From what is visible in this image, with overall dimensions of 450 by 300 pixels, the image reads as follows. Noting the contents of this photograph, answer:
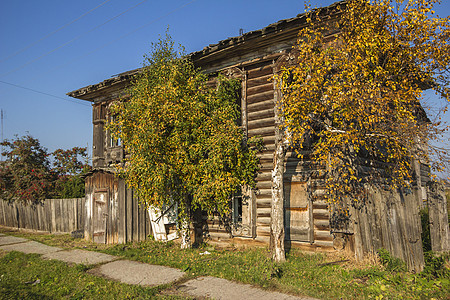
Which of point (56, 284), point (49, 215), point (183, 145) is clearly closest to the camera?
point (56, 284)

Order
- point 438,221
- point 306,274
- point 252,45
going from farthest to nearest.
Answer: point 252,45 → point 438,221 → point 306,274

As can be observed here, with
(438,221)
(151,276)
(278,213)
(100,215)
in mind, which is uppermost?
(278,213)

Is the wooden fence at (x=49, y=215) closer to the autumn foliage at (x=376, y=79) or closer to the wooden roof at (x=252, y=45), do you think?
the wooden roof at (x=252, y=45)

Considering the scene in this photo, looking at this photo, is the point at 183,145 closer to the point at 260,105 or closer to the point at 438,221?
the point at 260,105

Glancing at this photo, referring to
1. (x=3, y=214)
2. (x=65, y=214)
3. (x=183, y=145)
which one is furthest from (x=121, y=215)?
(x=3, y=214)

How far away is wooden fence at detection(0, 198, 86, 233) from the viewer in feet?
52.2

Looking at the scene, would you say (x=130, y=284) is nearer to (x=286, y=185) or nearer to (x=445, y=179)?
(x=286, y=185)

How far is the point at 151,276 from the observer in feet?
Answer: 24.6

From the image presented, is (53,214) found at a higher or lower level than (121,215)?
lower

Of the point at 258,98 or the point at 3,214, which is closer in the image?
the point at 258,98

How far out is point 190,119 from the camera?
9656mm

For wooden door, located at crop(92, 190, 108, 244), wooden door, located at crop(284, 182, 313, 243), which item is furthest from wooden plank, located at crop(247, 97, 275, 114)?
wooden door, located at crop(92, 190, 108, 244)

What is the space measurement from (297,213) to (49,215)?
13.7 metres

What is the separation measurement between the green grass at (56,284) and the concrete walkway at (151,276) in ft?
1.40
